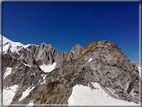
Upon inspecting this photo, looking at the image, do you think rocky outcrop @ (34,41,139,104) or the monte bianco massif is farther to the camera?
rocky outcrop @ (34,41,139,104)

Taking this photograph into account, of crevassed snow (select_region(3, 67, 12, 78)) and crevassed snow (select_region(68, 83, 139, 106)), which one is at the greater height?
crevassed snow (select_region(3, 67, 12, 78))

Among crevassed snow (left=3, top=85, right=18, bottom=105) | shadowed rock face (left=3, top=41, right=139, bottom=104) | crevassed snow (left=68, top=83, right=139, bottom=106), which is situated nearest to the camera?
crevassed snow (left=68, top=83, right=139, bottom=106)

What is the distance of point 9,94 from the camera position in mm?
22828

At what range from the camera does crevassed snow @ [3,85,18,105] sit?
21.1m

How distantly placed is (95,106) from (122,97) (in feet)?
17.9

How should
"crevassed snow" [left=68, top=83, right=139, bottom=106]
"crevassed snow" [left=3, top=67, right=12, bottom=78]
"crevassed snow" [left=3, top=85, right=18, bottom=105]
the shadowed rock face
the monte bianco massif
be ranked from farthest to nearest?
"crevassed snow" [left=3, top=67, right=12, bottom=78], "crevassed snow" [left=3, top=85, right=18, bottom=105], the shadowed rock face, the monte bianco massif, "crevassed snow" [left=68, top=83, right=139, bottom=106]

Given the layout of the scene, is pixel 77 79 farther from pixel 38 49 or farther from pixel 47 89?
pixel 38 49

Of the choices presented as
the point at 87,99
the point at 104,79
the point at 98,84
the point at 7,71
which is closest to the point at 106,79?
the point at 104,79

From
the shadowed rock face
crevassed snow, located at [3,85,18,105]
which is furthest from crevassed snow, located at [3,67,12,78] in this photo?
the shadowed rock face

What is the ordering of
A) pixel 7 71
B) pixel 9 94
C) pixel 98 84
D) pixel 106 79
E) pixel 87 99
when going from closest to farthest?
pixel 87 99 < pixel 98 84 < pixel 106 79 < pixel 9 94 < pixel 7 71

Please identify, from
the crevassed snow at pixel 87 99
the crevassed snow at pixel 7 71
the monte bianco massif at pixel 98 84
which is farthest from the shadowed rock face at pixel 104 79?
the crevassed snow at pixel 7 71

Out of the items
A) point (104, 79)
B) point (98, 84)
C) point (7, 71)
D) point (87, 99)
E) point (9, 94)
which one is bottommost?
point (9, 94)

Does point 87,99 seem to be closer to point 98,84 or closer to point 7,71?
point 98,84

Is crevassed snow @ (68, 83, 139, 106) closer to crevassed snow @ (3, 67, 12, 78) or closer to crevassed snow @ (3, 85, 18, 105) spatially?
crevassed snow @ (3, 85, 18, 105)
